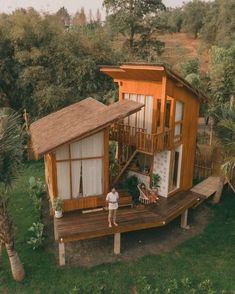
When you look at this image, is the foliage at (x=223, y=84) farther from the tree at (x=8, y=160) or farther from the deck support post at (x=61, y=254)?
the tree at (x=8, y=160)

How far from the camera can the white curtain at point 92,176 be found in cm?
1326

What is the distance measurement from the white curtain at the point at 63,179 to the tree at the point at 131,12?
98.5 ft

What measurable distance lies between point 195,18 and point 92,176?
222 ft

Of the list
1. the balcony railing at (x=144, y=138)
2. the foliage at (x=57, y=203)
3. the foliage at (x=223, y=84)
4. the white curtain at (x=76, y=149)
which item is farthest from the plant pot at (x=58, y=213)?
the foliage at (x=223, y=84)

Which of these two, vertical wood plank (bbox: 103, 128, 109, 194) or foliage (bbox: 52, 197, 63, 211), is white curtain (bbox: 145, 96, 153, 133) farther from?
foliage (bbox: 52, 197, 63, 211)

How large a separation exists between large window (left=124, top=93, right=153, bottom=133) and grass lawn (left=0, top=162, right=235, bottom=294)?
19.2 ft

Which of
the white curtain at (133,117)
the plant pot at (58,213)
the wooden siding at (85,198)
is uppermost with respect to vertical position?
the white curtain at (133,117)

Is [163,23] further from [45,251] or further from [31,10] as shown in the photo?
[45,251]

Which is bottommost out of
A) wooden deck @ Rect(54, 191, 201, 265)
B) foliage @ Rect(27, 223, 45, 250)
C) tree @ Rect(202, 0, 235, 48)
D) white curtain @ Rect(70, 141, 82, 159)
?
foliage @ Rect(27, 223, 45, 250)

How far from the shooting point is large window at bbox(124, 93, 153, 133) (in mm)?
14797

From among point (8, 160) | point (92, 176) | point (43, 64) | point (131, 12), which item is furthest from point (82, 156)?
point (131, 12)

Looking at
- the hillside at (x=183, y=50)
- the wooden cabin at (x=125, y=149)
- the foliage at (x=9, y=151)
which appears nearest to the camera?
the foliage at (x=9, y=151)

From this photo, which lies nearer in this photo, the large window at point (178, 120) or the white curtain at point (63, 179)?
the white curtain at point (63, 179)

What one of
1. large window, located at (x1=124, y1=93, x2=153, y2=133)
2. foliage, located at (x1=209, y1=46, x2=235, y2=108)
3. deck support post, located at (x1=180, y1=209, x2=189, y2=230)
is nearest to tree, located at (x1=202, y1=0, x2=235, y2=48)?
foliage, located at (x1=209, y1=46, x2=235, y2=108)
